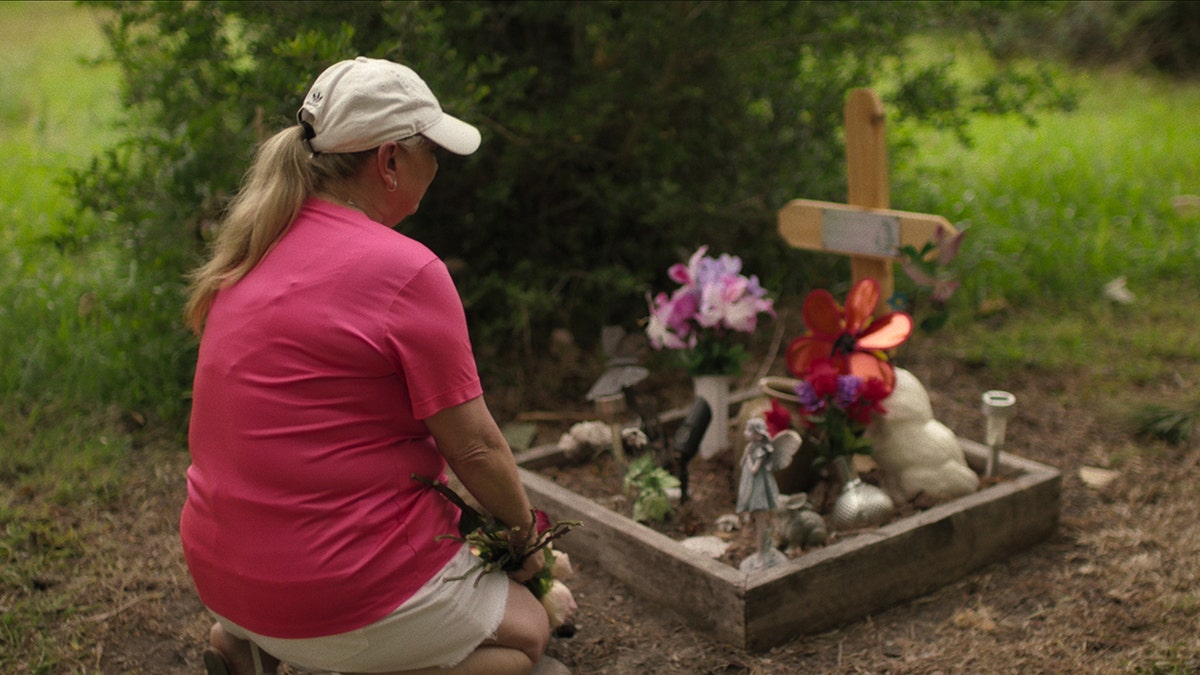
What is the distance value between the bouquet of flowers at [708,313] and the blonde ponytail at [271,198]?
1344mm

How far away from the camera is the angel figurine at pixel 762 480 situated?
276cm

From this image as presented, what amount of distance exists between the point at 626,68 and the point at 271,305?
8.62 ft

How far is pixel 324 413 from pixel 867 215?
6.68 ft

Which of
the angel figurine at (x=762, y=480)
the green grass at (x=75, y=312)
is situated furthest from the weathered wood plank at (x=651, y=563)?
the green grass at (x=75, y=312)

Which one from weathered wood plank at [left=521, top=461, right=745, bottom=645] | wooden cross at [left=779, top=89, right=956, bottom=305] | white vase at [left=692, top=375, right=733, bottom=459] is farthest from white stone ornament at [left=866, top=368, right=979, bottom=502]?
weathered wood plank at [left=521, top=461, right=745, bottom=645]

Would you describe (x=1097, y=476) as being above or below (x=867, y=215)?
below

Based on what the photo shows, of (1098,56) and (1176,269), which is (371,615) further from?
(1098,56)

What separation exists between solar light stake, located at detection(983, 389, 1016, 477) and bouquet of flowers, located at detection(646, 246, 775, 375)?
0.68 m

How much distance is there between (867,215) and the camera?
11.4 ft

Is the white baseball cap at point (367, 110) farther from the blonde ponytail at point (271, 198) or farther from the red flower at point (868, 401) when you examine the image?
the red flower at point (868, 401)

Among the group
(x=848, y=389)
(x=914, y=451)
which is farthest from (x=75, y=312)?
(x=914, y=451)

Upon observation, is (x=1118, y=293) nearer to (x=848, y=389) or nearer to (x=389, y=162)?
(x=848, y=389)

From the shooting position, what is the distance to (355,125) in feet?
6.92

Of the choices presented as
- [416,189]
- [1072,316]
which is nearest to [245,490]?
[416,189]
